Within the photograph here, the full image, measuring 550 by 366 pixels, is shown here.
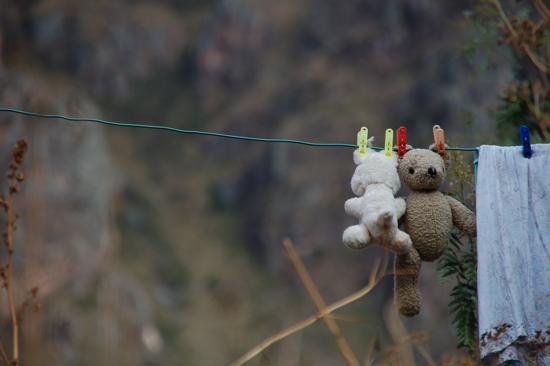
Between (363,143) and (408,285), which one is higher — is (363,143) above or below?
above

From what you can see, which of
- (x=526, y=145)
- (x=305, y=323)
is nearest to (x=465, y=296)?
(x=526, y=145)

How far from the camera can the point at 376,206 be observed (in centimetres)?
101

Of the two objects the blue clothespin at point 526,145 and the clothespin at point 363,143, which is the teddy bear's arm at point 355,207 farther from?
the blue clothespin at point 526,145

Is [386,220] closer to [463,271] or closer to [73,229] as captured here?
[463,271]

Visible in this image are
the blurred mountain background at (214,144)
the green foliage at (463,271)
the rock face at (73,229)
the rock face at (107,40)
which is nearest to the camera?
the green foliage at (463,271)

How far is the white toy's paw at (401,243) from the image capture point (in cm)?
100

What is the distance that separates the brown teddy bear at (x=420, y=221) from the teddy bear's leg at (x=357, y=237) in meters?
0.11

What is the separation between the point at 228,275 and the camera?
8180 mm

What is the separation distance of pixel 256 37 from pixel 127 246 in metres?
4.56

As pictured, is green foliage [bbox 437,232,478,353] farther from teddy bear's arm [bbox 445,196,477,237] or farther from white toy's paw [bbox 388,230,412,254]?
white toy's paw [bbox 388,230,412,254]

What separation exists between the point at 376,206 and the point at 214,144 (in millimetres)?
8404

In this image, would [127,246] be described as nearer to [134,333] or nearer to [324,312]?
[134,333]

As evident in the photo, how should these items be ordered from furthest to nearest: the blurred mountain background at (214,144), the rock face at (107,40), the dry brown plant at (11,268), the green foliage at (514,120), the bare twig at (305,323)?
1. the rock face at (107,40)
2. the blurred mountain background at (214,144)
3. the green foliage at (514,120)
4. the dry brown plant at (11,268)
5. the bare twig at (305,323)

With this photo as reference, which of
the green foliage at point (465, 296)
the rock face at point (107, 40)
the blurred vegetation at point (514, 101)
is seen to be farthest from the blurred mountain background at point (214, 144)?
the green foliage at point (465, 296)
